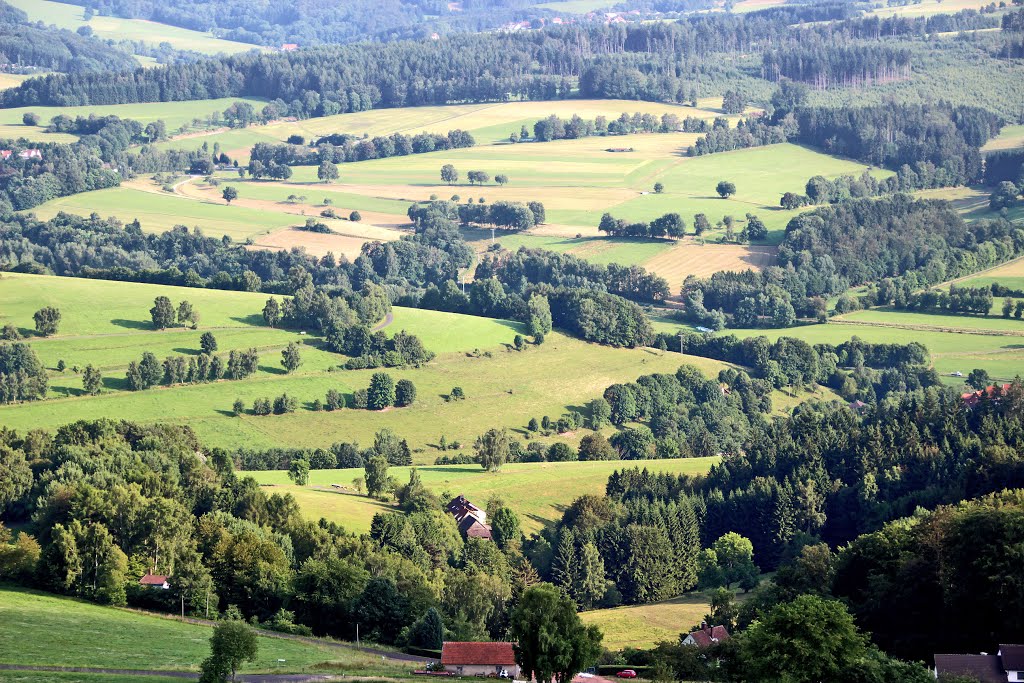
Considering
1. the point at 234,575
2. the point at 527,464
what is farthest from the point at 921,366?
the point at 234,575

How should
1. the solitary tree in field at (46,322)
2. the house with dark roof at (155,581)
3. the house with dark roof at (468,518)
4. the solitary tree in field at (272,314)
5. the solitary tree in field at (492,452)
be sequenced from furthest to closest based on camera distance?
the solitary tree in field at (272,314) < the solitary tree in field at (46,322) < the solitary tree in field at (492,452) < the house with dark roof at (468,518) < the house with dark roof at (155,581)

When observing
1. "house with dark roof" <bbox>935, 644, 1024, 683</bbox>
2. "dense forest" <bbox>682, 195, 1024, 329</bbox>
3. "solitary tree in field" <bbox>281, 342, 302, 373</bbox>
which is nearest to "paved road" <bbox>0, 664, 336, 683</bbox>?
"house with dark roof" <bbox>935, 644, 1024, 683</bbox>

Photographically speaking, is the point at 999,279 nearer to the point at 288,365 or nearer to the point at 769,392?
the point at 769,392

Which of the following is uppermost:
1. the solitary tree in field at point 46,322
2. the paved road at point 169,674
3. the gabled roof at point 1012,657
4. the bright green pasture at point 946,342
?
the paved road at point 169,674

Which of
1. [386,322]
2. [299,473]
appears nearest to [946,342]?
[386,322]

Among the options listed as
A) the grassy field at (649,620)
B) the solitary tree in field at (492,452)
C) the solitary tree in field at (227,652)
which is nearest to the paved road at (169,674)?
the solitary tree in field at (227,652)

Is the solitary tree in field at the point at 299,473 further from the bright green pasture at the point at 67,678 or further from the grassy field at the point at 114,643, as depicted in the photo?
the bright green pasture at the point at 67,678
